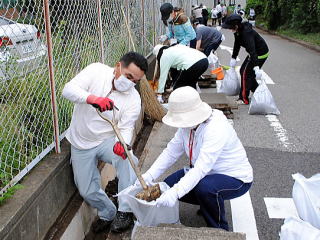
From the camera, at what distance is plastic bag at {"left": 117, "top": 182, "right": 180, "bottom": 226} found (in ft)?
9.78

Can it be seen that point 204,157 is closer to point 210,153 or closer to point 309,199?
point 210,153

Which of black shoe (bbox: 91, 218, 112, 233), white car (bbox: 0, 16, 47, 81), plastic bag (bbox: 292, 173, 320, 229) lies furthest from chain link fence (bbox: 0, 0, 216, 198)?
plastic bag (bbox: 292, 173, 320, 229)

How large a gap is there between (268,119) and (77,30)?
3725 millimetres

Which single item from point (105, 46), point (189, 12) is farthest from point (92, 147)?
point (189, 12)

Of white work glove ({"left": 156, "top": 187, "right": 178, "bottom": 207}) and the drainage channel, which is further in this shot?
the drainage channel

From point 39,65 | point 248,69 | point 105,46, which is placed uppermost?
point 39,65

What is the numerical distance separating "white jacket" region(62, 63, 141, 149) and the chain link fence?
183mm

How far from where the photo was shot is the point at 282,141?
554cm

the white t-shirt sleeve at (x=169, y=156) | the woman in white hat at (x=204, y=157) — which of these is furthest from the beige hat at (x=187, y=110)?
the white t-shirt sleeve at (x=169, y=156)

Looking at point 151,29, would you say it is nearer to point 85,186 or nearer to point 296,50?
point 85,186

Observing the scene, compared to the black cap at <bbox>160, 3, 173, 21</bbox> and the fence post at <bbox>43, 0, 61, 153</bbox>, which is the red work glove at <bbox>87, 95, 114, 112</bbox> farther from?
the black cap at <bbox>160, 3, 173, 21</bbox>

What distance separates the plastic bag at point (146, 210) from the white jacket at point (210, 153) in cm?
24

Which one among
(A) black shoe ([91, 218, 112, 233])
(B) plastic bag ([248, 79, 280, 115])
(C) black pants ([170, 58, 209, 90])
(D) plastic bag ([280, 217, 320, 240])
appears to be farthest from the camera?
(B) plastic bag ([248, 79, 280, 115])

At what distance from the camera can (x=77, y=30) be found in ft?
13.3
